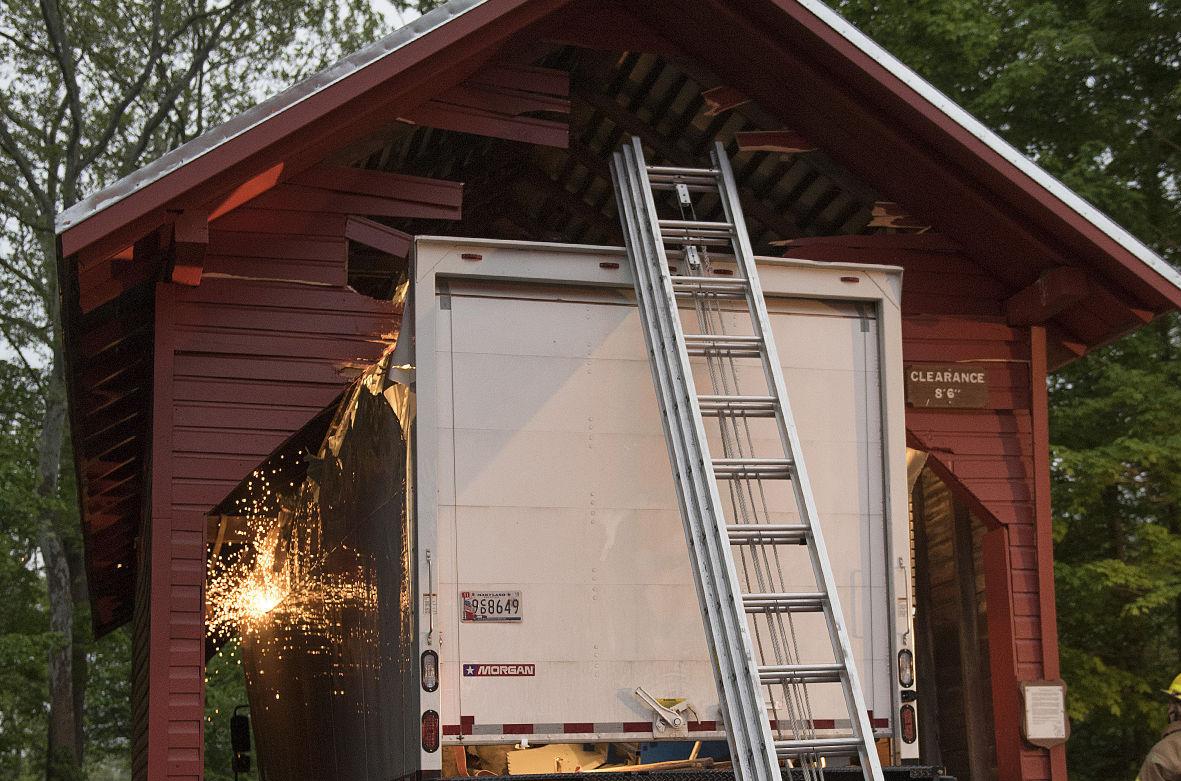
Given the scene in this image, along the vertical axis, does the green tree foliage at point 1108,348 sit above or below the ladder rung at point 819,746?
above

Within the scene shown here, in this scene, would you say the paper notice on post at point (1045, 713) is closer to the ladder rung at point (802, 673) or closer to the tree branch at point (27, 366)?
the ladder rung at point (802, 673)

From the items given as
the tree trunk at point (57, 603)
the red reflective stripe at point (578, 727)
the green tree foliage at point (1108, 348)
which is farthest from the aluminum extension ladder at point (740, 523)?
the tree trunk at point (57, 603)

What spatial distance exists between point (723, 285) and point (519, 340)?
123 cm

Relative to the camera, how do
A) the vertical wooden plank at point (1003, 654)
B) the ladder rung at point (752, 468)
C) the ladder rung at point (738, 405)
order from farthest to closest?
the vertical wooden plank at point (1003, 654)
the ladder rung at point (738, 405)
the ladder rung at point (752, 468)

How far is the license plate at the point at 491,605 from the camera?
8133mm

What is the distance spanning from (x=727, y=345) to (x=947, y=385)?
361 cm

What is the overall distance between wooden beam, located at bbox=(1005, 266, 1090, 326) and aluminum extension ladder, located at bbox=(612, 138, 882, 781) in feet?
10.0

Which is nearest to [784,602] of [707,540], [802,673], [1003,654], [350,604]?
[802,673]

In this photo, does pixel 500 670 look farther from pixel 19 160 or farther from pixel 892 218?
pixel 19 160

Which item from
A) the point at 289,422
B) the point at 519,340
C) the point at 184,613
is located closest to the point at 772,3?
the point at 519,340

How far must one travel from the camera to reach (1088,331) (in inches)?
477

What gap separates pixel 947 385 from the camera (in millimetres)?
11852

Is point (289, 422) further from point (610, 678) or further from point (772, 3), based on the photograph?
point (772, 3)

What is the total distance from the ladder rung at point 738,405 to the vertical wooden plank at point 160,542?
12.0ft
